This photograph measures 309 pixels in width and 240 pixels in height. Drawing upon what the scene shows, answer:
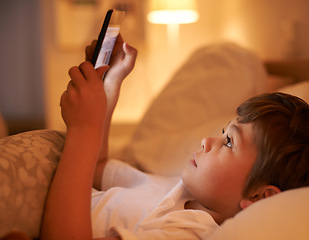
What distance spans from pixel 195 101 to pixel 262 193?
2.19 ft

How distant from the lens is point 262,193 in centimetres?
63

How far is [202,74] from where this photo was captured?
1340 millimetres

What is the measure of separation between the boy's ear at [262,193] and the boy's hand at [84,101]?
0.31 m

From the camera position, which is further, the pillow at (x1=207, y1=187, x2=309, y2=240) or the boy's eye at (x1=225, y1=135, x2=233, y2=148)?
the boy's eye at (x1=225, y1=135, x2=233, y2=148)

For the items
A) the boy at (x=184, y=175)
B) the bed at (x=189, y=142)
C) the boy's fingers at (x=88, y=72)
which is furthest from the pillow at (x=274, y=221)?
the boy's fingers at (x=88, y=72)

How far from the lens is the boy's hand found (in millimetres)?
554

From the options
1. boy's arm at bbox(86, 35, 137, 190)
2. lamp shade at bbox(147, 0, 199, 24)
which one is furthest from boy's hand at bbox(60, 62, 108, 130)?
lamp shade at bbox(147, 0, 199, 24)

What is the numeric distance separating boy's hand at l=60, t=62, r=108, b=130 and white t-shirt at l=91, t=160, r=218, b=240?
181 mm

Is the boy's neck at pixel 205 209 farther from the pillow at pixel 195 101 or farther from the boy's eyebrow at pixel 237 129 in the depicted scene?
the pillow at pixel 195 101

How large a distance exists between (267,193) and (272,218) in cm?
15

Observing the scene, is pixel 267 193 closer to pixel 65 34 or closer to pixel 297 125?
pixel 297 125

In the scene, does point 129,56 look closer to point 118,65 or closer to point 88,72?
point 118,65

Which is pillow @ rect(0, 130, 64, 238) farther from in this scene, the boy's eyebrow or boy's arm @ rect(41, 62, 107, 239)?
the boy's eyebrow

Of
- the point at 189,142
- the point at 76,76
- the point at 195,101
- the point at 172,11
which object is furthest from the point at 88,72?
the point at 172,11
